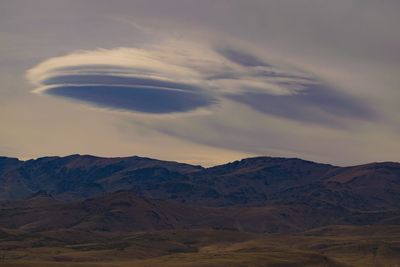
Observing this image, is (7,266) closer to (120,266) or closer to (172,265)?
(120,266)

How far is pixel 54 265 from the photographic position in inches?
6850

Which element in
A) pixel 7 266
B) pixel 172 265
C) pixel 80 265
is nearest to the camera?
pixel 7 266

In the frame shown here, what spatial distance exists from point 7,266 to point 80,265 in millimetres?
22465

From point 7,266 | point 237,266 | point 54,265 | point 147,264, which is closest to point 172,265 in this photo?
point 147,264

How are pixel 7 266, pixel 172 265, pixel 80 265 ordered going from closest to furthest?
pixel 7 266 → pixel 80 265 → pixel 172 265

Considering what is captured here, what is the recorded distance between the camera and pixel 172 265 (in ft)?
643

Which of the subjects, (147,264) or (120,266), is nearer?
(120,266)

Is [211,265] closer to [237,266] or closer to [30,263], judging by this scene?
[237,266]

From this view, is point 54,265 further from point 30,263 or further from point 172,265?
point 172,265

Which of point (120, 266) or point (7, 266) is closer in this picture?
point (7, 266)

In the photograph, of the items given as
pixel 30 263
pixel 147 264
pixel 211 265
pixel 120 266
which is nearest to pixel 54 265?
pixel 30 263

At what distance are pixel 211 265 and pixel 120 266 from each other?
29.4 meters

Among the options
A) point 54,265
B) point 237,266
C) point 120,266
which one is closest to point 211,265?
point 237,266

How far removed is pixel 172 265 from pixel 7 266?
170 feet
